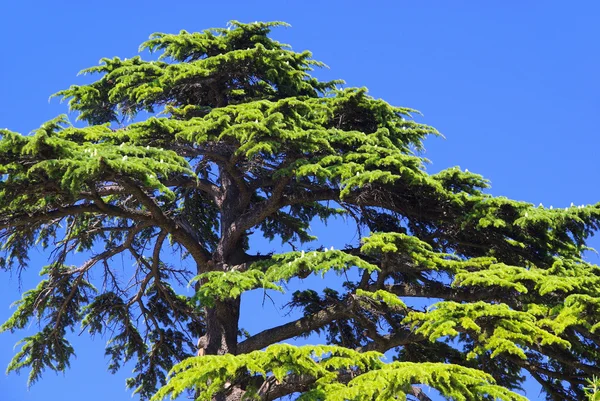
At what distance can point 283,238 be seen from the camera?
694 inches

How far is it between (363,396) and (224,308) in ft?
19.5

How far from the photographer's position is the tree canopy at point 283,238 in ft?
34.4

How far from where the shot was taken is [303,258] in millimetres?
11523

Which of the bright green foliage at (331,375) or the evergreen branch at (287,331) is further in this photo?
the evergreen branch at (287,331)

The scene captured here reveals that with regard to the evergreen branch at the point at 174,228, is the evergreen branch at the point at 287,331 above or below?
below

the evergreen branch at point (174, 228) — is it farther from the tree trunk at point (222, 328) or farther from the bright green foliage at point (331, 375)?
the bright green foliage at point (331, 375)

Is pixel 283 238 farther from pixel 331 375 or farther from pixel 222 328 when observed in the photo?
pixel 331 375

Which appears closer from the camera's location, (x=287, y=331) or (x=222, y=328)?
(x=287, y=331)

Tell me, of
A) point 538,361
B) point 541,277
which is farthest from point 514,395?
point 538,361

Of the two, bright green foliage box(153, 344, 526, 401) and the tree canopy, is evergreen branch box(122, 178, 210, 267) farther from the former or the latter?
bright green foliage box(153, 344, 526, 401)

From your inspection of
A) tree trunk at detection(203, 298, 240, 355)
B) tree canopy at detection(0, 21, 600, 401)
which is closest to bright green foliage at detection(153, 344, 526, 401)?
tree canopy at detection(0, 21, 600, 401)

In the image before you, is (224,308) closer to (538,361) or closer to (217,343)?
(217,343)

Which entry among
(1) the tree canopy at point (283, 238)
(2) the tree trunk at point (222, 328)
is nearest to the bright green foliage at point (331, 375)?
(1) the tree canopy at point (283, 238)

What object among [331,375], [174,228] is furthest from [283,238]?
[331,375]
